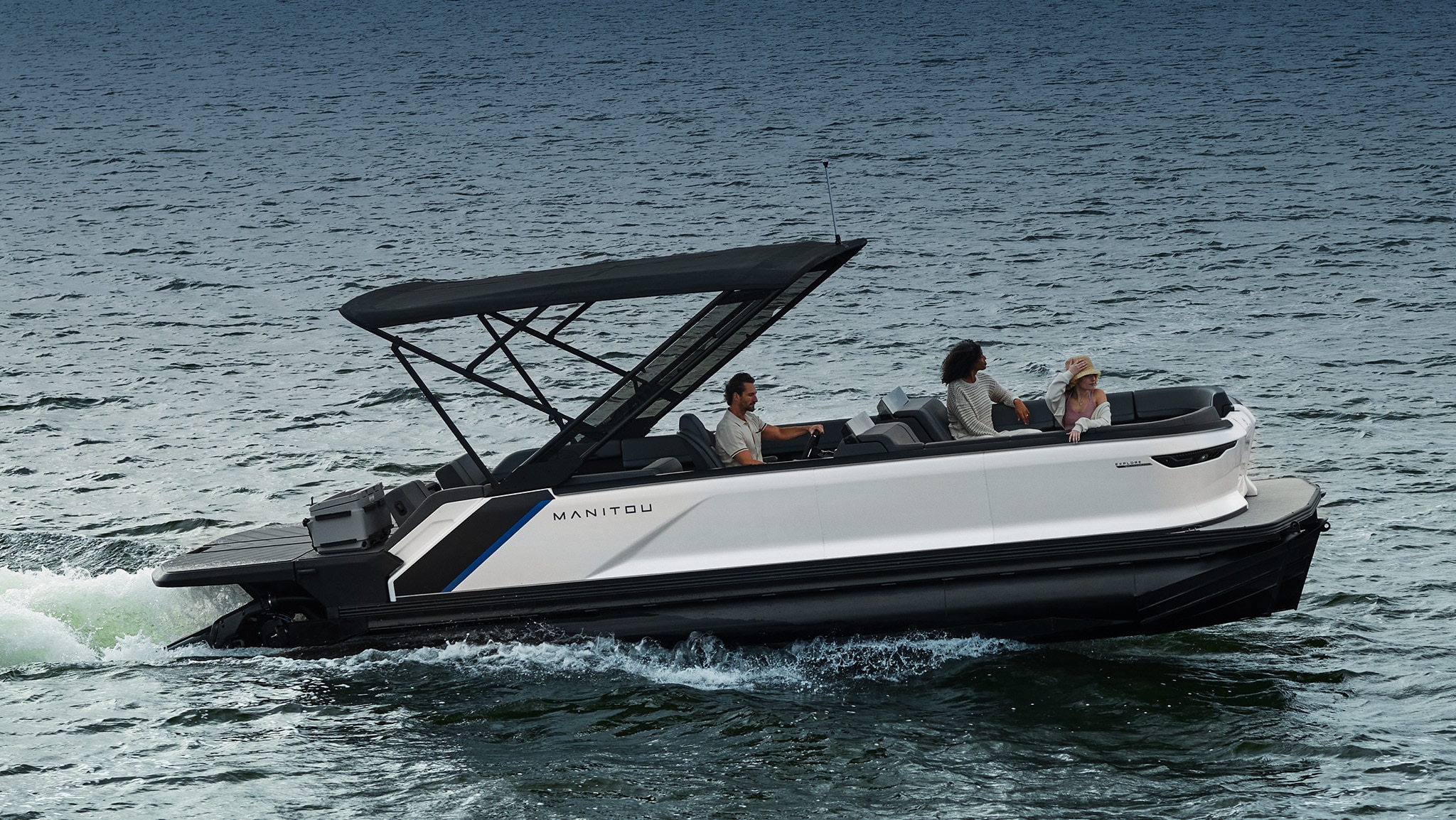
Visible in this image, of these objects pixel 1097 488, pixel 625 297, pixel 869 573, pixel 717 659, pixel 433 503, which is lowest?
pixel 717 659

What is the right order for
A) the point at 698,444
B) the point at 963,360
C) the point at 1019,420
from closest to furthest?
1. the point at 698,444
2. the point at 963,360
3. the point at 1019,420

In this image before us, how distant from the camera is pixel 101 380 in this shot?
17.0m

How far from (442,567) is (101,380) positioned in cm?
1000

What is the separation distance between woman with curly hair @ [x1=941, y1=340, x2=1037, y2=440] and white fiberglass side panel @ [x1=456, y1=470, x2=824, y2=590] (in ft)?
4.58

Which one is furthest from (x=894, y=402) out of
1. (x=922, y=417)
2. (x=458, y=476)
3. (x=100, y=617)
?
(x=100, y=617)

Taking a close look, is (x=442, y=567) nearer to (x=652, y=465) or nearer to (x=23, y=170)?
(x=652, y=465)

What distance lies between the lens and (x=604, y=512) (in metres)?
8.62

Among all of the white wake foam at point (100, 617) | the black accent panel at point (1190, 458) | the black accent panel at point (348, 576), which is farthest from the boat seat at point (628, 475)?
the black accent panel at point (1190, 458)

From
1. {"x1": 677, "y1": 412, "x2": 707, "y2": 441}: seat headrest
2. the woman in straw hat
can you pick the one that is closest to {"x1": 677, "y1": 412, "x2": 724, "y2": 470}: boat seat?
{"x1": 677, "y1": 412, "x2": 707, "y2": 441}: seat headrest

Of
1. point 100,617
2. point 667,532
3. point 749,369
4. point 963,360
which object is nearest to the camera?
point 667,532

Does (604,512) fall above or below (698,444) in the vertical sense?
below

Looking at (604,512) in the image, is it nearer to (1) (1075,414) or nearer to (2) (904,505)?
(2) (904,505)

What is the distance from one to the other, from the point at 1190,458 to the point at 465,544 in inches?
167

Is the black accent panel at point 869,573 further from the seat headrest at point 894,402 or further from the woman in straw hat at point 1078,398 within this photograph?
the seat headrest at point 894,402
